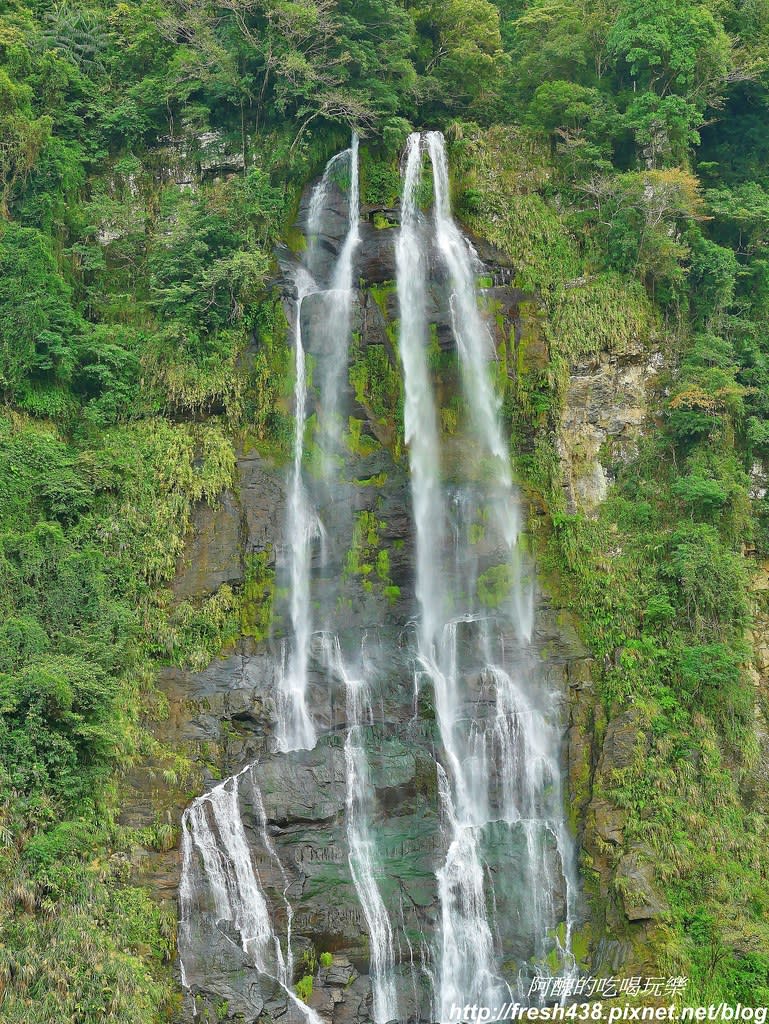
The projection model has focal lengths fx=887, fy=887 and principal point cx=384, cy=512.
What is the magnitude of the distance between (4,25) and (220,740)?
16.6 m

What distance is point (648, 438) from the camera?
61.3 ft

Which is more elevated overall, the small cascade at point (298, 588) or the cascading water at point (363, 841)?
the small cascade at point (298, 588)

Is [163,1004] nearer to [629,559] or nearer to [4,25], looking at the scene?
[629,559]

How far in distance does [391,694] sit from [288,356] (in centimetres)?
724

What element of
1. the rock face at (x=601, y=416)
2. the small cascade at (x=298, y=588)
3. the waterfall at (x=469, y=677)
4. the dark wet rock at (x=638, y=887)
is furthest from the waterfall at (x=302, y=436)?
the dark wet rock at (x=638, y=887)

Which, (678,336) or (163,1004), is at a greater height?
(678,336)

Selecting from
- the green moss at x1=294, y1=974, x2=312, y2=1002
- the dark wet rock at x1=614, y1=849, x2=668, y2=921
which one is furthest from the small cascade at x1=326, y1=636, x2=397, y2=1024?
the dark wet rock at x1=614, y1=849, x2=668, y2=921

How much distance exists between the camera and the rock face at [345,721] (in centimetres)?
1360

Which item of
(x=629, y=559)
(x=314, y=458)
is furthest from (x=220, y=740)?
(x=629, y=559)

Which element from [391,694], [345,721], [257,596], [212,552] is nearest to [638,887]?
[391,694]

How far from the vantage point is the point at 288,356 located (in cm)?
1842

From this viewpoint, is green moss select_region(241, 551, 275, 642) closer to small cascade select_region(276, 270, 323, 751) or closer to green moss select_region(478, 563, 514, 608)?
small cascade select_region(276, 270, 323, 751)

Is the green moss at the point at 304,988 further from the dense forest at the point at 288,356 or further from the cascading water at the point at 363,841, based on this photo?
the dense forest at the point at 288,356

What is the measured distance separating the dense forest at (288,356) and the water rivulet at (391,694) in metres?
0.65
